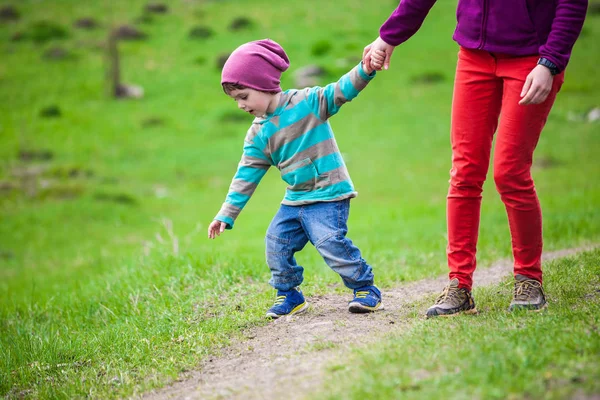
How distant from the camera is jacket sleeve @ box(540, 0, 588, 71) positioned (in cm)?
358

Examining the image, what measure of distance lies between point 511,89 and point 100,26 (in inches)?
1136

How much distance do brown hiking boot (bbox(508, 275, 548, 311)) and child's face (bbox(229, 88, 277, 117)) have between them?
1.91 meters

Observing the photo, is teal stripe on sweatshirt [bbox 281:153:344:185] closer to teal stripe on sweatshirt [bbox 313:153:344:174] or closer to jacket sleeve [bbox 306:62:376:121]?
teal stripe on sweatshirt [bbox 313:153:344:174]

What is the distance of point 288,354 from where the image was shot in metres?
3.76

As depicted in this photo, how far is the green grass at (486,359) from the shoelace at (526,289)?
134mm

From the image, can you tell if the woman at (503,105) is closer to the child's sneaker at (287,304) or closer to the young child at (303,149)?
the young child at (303,149)

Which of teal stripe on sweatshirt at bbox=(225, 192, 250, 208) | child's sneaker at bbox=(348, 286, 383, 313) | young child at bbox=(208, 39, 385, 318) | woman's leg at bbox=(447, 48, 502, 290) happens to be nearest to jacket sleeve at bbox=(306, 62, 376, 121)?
young child at bbox=(208, 39, 385, 318)

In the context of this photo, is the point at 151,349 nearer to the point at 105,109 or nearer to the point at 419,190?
the point at 419,190

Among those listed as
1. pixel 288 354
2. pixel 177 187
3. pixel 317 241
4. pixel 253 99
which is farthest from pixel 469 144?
pixel 177 187

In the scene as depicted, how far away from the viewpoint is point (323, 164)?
14.1ft

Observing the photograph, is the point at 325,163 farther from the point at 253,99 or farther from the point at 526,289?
the point at 526,289

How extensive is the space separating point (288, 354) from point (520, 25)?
2.26m

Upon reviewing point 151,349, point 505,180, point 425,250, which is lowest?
point 425,250

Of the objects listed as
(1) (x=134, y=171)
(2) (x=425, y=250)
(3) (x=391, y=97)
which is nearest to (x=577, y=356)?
(2) (x=425, y=250)
